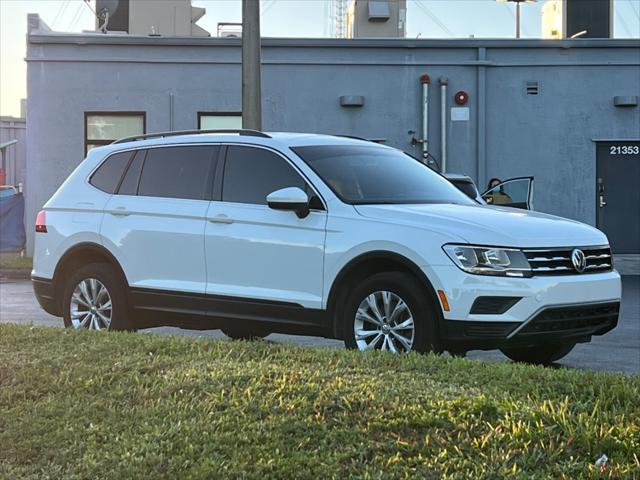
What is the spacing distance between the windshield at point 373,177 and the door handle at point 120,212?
166 centimetres

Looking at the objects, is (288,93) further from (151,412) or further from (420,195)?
(151,412)

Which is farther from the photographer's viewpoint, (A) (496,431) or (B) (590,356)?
(B) (590,356)

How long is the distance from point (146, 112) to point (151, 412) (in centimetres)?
1595

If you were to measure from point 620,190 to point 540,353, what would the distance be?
13.5m

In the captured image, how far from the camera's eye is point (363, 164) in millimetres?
7195

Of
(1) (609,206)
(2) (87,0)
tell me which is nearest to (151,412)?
(1) (609,206)

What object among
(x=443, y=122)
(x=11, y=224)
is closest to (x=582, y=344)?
→ (x=443, y=122)

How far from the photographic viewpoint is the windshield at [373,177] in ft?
22.4

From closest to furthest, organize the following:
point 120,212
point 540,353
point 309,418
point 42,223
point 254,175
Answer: point 309,418
point 540,353
point 254,175
point 120,212
point 42,223

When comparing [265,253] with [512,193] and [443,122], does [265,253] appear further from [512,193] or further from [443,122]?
[443,122]

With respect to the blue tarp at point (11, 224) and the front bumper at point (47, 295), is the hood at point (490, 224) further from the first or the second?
the blue tarp at point (11, 224)

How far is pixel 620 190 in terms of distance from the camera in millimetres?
19391

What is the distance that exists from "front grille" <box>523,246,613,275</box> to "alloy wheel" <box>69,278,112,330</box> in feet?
12.2

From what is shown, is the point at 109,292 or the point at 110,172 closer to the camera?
the point at 109,292
